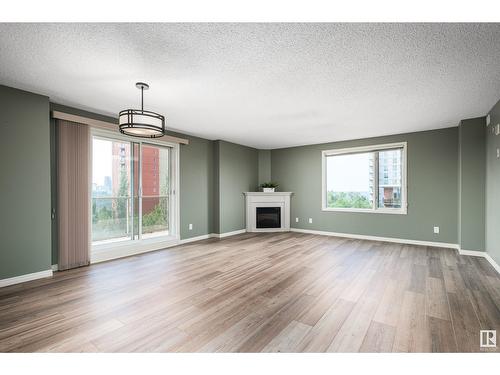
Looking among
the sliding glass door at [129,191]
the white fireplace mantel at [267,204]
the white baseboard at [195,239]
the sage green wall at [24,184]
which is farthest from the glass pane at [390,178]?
the sage green wall at [24,184]

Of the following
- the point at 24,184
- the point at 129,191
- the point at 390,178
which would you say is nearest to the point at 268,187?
the point at 390,178

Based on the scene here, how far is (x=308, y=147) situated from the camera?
6.60 meters

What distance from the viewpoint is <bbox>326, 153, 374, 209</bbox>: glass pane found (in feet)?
19.0

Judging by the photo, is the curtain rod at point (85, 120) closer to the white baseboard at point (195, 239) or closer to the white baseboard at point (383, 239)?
the white baseboard at point (195, 239)

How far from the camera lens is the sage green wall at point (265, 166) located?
7379 millimetres

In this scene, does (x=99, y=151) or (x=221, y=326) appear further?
(x=99, y=151)

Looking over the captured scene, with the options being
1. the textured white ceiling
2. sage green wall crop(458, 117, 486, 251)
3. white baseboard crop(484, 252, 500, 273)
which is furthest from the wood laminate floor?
the textured white ceiling

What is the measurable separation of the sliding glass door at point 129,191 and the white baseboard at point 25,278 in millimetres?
920

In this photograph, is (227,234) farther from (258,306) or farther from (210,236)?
(258,306)
